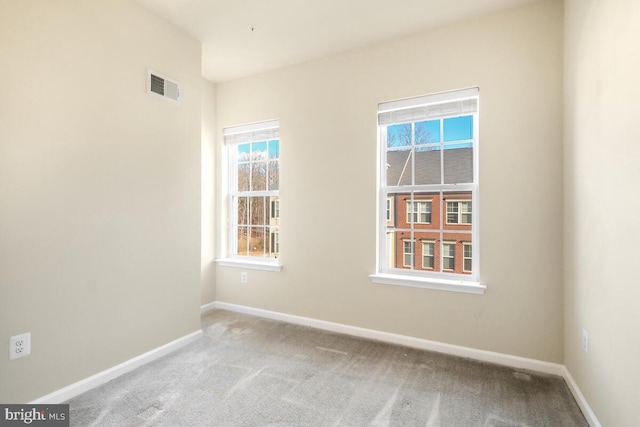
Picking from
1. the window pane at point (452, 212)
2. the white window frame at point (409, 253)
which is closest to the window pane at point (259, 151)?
the white window frame at point (409, 253)

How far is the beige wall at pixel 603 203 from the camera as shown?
1432 mm

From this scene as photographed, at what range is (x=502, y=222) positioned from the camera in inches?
99.7

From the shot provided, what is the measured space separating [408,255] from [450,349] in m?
0.85

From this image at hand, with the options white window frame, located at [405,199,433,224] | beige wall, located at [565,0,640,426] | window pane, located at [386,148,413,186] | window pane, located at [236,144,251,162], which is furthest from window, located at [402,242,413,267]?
window pane, located at [236,144,251,162]

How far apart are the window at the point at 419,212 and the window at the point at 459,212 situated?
18cm

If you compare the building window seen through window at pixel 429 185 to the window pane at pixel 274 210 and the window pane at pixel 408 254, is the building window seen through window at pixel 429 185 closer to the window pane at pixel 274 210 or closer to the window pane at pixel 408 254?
the window pane at pixel 408 254

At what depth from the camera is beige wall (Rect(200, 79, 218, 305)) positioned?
3789 millimetres

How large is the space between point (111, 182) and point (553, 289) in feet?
11.0

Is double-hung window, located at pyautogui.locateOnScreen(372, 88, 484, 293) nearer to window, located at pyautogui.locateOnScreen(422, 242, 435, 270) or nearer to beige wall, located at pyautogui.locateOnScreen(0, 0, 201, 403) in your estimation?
window, located at pyautogui.locateOnScreen(422, 242, 435, 270)

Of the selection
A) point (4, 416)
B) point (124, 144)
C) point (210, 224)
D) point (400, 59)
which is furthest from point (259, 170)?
point (4, 416)

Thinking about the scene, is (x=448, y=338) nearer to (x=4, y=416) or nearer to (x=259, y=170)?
(x=259, y=170)

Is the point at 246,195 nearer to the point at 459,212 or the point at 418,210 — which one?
the point at 418,210

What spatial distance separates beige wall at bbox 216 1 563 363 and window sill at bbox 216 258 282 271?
10 centimetres

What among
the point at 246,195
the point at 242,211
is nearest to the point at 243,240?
the point at 242,211
